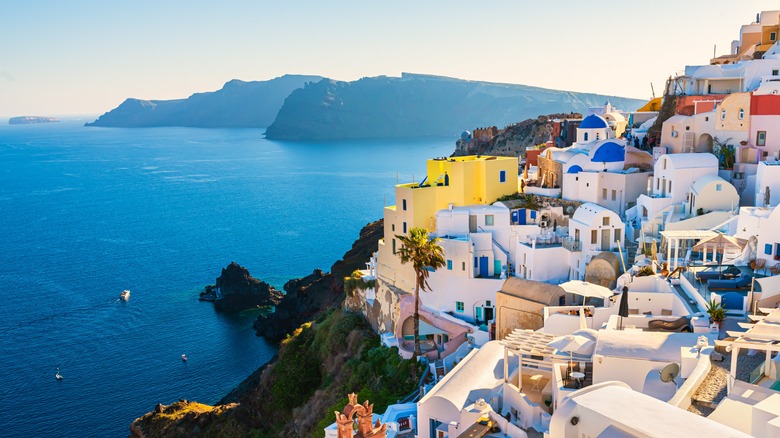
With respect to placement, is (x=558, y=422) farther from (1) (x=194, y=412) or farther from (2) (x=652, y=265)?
(1) (x=194, y=412)

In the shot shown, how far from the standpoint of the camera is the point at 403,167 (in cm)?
17900

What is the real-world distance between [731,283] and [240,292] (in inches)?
2169

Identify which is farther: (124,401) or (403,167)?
(403,167)

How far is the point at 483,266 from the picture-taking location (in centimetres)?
3872

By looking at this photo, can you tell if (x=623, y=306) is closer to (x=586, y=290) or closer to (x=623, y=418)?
(x=586, y=290)

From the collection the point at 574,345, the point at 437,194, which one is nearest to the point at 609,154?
the point at 437,194

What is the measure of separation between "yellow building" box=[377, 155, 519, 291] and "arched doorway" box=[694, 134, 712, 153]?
1154cm

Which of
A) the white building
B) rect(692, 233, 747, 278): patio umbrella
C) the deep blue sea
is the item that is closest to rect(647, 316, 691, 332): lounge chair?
rect(692, 233, 747, 278): patio umbrella

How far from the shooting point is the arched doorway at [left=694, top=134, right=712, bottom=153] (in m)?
44.2

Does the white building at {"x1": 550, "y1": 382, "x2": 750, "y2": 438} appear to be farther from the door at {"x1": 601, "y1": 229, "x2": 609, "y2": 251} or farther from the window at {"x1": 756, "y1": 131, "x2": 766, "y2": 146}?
the window at {"x1": 756, "y1": 131, "x2": 766, "y2": 146}

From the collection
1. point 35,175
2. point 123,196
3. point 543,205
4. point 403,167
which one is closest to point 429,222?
point 543,205

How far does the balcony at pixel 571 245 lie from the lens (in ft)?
121

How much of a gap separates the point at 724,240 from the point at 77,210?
123870 mm

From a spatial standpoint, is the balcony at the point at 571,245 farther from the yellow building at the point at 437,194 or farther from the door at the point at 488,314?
the yellow building at the point at 437,194
